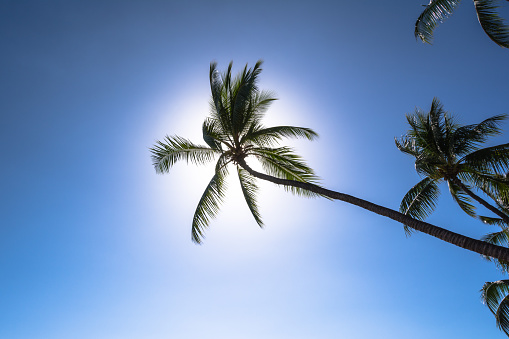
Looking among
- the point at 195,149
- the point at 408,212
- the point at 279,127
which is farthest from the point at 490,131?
the point at 195,149

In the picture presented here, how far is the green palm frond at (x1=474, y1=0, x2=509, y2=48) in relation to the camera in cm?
701

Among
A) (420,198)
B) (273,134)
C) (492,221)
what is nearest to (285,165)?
(273,134)

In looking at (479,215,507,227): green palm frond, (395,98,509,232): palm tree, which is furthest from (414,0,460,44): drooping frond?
(479,215,507,227): green palm frond

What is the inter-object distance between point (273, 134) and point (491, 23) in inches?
286

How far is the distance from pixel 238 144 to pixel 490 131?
9.13m

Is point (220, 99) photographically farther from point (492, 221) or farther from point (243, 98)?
point (492, 221)

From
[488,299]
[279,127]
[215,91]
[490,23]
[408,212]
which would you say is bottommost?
[488,299]

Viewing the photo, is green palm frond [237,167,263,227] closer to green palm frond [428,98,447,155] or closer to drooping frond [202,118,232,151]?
drooping frond [202,118,232,151]

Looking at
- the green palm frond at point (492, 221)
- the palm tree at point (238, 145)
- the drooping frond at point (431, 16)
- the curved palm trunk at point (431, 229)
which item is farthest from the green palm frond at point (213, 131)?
the green palm frond at point (492, 221)

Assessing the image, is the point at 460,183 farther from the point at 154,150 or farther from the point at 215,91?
the point at 154,150

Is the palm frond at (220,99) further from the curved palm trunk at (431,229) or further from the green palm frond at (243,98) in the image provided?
the curved palm trunk at (431,229)

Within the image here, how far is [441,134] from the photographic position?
1158cm

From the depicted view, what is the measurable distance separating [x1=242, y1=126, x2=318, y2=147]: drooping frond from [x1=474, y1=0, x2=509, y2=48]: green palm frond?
6.28 metres

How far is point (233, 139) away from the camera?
38.5 feet
